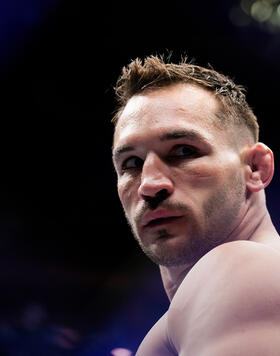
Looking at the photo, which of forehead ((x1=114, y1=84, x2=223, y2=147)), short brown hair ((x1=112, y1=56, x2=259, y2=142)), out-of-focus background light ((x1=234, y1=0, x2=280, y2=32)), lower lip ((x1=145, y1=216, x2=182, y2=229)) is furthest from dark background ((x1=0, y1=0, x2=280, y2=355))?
lower lip ((x1=145, y1=216, x2=182, y2=229))

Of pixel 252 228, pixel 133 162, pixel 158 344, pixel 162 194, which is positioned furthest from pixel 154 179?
pixel 158 344

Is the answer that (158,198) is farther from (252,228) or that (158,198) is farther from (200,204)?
(252,228)

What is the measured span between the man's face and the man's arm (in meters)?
0.17

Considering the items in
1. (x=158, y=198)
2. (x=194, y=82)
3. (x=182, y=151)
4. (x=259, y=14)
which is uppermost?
(x=259, y=14)

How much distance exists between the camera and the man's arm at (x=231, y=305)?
23.5 inches

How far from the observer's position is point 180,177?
96 centimetres

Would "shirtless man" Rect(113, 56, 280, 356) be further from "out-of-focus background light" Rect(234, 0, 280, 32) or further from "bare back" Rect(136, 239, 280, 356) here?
"out-of-focus background light" Rect(234, 0, 280, 32)

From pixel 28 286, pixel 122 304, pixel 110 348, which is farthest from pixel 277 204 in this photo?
pixel 28 286

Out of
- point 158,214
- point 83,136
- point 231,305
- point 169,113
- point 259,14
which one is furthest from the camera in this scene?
point 83,136

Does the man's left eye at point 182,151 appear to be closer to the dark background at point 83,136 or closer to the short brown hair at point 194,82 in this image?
the short brown hair at point 194,82

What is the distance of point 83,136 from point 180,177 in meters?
1.80

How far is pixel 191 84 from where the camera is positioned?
3.77 feet

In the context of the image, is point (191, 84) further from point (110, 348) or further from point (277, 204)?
point (110, 348)

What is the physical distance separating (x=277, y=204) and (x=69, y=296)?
61.8 inches
